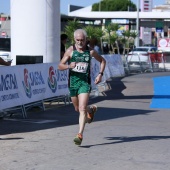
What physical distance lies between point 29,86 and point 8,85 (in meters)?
1.31

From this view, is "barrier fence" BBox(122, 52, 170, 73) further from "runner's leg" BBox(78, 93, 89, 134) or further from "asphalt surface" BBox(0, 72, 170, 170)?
"runner's leg" BBox(78, 93, 89, 134)

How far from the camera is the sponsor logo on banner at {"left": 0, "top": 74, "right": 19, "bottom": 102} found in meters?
13.7

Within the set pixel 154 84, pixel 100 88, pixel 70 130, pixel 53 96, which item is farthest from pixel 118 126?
pixel 154 84

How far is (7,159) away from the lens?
954 centimetres

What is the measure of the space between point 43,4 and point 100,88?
20.0 feet

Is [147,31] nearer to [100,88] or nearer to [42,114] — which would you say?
[100,88]

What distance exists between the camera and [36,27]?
1927cm

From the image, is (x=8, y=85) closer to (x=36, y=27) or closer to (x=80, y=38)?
(x=80, y=38)

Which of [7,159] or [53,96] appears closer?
[7,159]

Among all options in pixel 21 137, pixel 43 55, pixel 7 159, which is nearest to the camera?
pixel 7 159

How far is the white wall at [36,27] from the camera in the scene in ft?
62.5

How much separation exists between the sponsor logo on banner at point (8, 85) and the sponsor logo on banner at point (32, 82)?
0.53 m

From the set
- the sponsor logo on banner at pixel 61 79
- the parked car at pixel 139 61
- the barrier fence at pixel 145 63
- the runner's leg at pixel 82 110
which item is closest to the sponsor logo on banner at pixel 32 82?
the sponsor logo on banner at pixel 61 79

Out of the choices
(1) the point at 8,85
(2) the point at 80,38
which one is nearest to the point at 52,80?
(1) the point at 8,85
